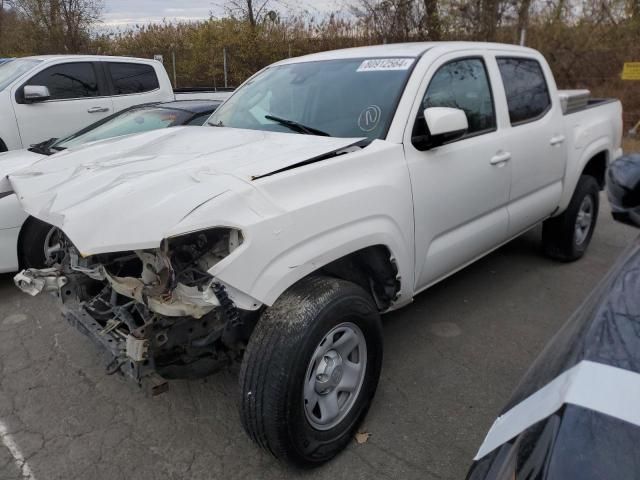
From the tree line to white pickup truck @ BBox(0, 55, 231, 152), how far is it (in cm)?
689

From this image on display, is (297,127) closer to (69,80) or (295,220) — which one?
(295,220)

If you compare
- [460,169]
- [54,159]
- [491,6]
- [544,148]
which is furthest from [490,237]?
[491,6]

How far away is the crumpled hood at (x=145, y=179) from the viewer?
203 cm

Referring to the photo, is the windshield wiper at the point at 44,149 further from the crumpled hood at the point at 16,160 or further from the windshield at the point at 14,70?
the windshield at the point at 14,70

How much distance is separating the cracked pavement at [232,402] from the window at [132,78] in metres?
4.36

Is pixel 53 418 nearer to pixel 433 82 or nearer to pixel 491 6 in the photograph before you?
pixel 433 82

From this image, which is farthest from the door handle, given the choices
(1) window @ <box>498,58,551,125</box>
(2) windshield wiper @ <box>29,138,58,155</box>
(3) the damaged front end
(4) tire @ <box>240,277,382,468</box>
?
(2) windshield wiper @ <box>29,138,58,155</box>

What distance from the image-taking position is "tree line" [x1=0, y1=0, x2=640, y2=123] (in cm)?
1177

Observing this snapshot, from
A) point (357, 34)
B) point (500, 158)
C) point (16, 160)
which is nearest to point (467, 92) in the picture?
point (500, 158)

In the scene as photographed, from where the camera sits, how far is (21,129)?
21.7ft

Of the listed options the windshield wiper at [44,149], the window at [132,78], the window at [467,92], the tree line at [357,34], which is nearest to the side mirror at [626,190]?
the window at [467,92]

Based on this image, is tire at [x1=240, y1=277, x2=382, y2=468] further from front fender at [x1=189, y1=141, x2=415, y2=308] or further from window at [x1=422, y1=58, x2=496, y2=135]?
window at [x1=422, y1=58, x2=496, y2=135]

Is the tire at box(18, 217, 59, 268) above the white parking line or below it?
above

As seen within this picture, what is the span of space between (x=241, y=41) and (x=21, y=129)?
Result: 872 centimetres
